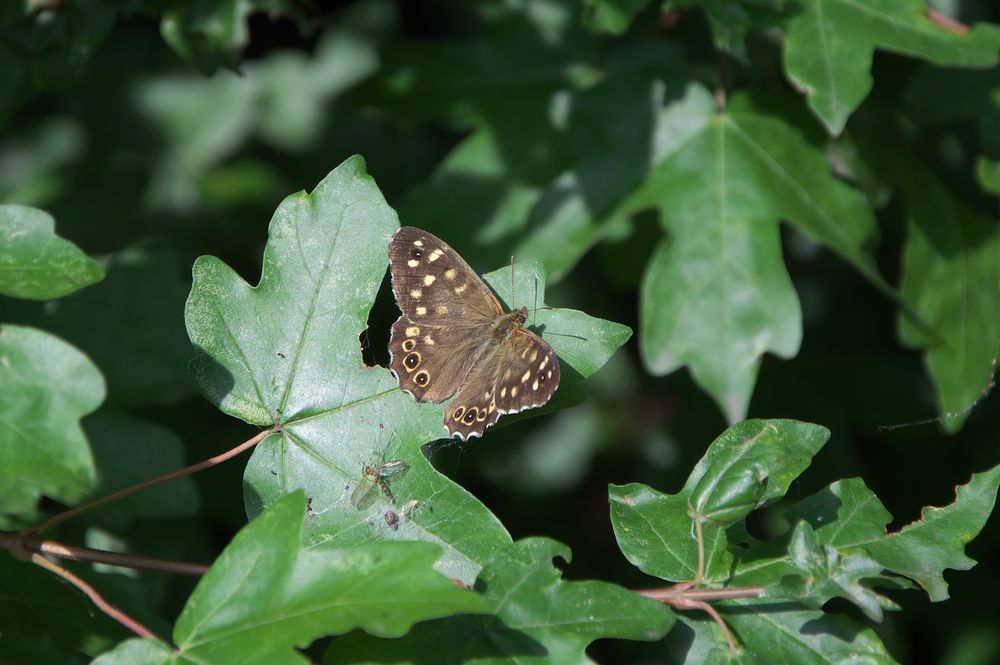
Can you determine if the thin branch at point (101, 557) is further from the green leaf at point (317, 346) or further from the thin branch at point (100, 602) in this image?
the green leaf at point (317, 346)

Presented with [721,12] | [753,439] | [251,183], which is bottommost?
[251,183]

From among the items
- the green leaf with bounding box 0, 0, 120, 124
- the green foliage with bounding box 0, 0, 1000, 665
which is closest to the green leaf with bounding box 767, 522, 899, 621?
the green foliage with bounding box 0, 0, 1000, 665

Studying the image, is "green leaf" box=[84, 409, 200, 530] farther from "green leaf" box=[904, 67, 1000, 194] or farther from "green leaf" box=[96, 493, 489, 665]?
"green leaf" box=[904, 67, 1000, 194]

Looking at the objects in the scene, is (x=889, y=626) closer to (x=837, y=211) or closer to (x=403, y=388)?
(x=837, y=211)

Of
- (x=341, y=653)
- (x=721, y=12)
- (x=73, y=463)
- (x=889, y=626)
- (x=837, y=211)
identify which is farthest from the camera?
(x=889, y=626)

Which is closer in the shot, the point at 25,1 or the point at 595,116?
the point at 25,1

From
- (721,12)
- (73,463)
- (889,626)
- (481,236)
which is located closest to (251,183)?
(481,236)
